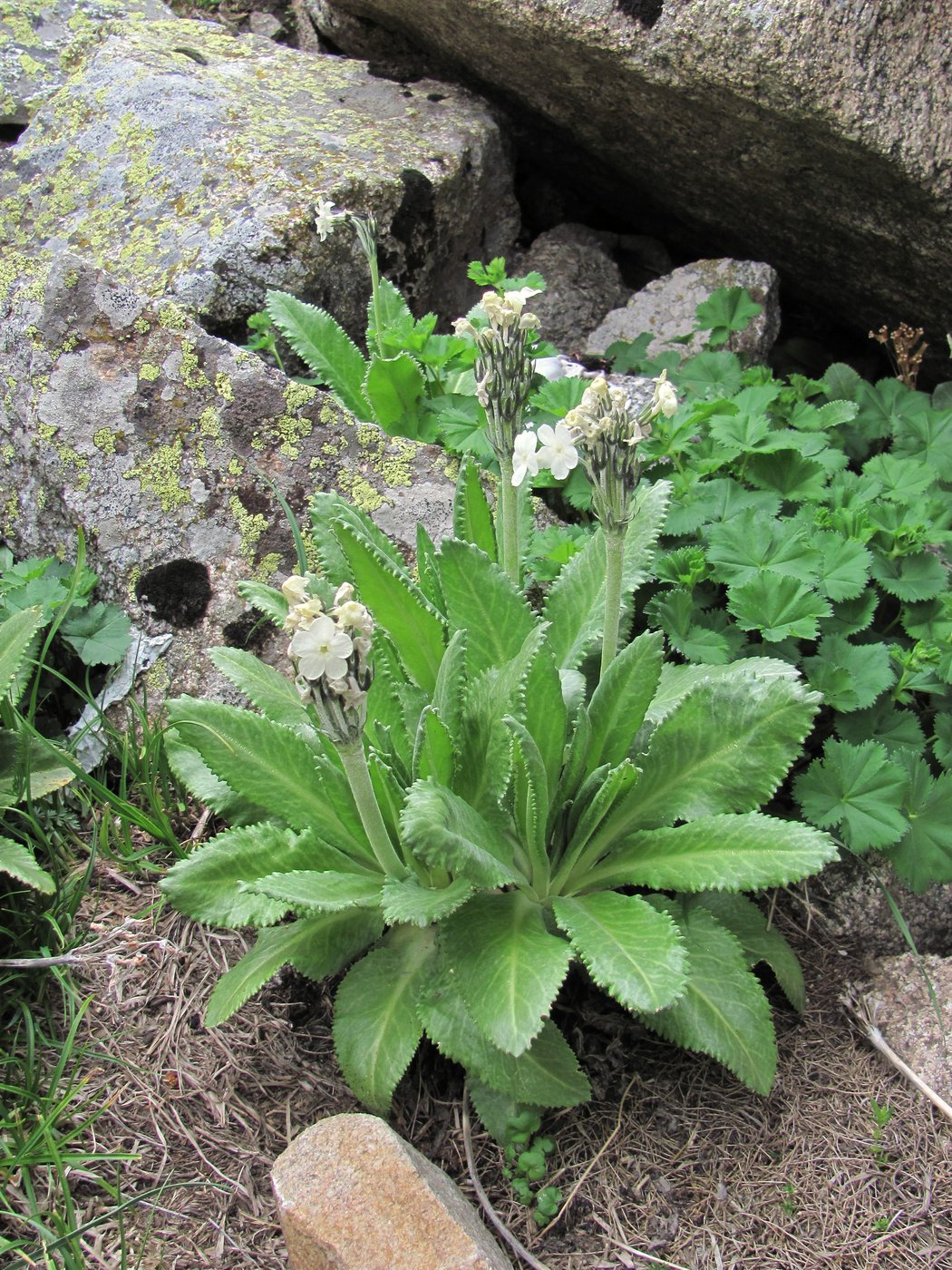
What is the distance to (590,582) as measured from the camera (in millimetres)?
2455

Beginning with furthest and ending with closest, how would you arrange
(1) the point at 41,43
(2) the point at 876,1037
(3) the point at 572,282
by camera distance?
(1) the point at 41,43
(3) the point at 572,282
(2) the point at 876,1037

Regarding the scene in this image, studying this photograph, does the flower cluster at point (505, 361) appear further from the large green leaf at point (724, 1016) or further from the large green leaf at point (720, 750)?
the large green leaf at point (724, 1016)

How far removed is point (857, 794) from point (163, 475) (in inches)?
79.5

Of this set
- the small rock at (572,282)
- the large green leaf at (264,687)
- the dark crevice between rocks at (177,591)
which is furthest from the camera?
the small rock at (572,282)

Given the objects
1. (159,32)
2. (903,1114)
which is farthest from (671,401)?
(159,32)

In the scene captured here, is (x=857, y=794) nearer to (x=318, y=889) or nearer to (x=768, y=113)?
(x=318, y=889)

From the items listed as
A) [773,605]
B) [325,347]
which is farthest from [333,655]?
[325,347]

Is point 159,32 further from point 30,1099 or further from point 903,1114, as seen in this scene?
point 903,1114

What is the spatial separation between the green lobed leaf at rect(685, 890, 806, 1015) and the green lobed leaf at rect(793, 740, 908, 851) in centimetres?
26

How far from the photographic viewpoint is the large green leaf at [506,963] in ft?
5.75

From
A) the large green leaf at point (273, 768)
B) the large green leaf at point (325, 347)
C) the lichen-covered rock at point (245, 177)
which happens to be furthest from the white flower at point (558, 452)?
the lichen-covered rock at point (245, 177)

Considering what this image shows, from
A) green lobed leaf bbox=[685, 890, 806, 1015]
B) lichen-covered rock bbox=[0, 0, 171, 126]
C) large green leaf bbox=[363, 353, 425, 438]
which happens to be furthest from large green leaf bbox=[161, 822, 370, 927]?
lichen-covered rock bbox=[0, 0, 171, 126]

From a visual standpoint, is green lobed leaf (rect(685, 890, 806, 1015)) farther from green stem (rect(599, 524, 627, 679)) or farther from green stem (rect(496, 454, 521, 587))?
green stem (rect(496, 454, 521, 587))

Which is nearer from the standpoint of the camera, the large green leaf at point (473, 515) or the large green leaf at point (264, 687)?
the large green leaf at point (264, 687)
